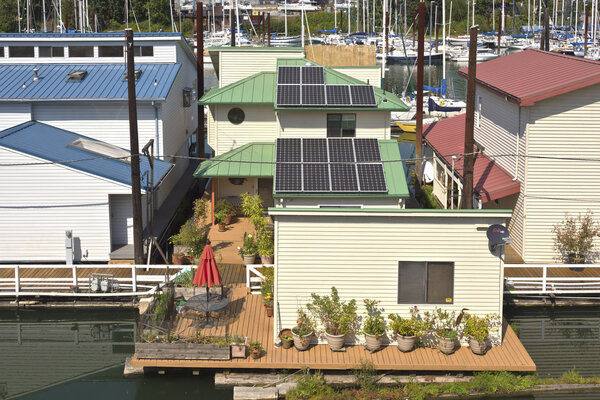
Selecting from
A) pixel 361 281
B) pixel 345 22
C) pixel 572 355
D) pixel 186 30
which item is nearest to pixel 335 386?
pixel 361 281

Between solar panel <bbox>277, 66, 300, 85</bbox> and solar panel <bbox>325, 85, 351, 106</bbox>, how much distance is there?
4.96 feet

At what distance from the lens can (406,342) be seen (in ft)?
62.2

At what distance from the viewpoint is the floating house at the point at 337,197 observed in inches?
754

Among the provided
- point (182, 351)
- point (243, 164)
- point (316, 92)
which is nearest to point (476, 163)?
point (316, 92)

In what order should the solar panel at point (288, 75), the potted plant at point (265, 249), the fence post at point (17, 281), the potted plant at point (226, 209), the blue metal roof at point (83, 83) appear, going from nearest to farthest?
the fence post at point (17, 281)
the potted plant at point (265, 249)
the potted plant at point (226, 209)
the solar panel at point (288, 75)
the blue metal roof at point (83, 83)

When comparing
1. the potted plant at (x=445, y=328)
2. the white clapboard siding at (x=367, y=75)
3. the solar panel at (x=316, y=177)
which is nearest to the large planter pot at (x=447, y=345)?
the potted plant at (x=445, y=328)

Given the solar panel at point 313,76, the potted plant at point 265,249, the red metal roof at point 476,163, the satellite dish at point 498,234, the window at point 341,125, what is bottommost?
the potted plant at point 265,249

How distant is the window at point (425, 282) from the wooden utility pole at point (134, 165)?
1037cm

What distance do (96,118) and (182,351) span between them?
1665cm

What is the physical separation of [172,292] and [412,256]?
7.61 meters

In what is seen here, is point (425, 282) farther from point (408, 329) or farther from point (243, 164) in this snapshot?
point (243, 164)

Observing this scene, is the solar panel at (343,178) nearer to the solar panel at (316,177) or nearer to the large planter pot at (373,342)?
the solar panel at (316,177)

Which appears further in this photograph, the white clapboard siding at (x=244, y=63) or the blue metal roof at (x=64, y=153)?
the white clapboard siding at (x=244, y=63)

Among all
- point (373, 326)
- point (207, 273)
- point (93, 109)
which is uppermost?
point (93, 109)
